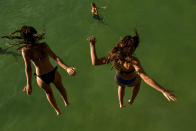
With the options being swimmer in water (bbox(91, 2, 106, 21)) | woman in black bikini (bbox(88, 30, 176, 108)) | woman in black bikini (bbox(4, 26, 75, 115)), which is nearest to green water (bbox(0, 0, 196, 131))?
swimmer in water (bbox(91, 2, 106, 21))

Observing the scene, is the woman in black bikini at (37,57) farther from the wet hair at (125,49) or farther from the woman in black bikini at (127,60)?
the wet hair at (125,49)

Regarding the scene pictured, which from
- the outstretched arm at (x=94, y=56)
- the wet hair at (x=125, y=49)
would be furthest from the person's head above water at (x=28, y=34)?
the wet hair at (x=125, y=49)

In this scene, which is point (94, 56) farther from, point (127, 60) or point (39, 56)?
point (39, 56)

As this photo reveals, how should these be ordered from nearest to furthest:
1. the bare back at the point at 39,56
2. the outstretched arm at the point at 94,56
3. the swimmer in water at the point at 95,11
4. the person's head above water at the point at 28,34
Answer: the outstretched arm at the point at 94,56, the person's head above water at the point at 28,34, the bare back at the point at 39,56, the swimmer in water at the point at 95,11

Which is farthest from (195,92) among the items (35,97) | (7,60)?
(7,60)

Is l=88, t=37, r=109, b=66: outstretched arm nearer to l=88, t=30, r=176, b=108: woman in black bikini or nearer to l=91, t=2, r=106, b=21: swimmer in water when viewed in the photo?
l=88, t=30, r=176, b=108: woman in black bikini

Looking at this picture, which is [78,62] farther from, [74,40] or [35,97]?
[35,97]

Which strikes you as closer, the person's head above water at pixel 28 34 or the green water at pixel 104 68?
the person's head above water at pixel 28 34

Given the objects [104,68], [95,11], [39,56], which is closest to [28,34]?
[39,56]
